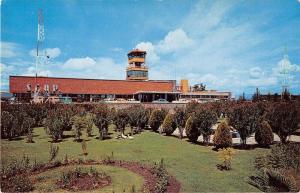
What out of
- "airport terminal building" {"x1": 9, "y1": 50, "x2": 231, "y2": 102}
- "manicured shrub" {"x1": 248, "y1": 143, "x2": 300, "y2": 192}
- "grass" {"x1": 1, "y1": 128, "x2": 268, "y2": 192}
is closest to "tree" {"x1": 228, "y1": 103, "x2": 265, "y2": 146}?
"grass" {"x1": 1, "y1": 128, "x2": 268, "y2": 192}

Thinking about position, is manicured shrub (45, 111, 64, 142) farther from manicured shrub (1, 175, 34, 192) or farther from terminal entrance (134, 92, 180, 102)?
terminal entrance (134, 92, 180, 102)

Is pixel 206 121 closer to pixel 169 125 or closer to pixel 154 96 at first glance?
pixel 169 125

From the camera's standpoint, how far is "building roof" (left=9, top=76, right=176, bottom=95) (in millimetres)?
54250

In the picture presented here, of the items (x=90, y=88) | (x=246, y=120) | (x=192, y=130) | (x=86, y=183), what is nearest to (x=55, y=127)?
(x=192, y=130)

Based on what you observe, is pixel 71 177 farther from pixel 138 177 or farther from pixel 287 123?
pixel 287 123

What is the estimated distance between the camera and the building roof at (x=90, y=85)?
178ft

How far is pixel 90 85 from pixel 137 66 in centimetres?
1259

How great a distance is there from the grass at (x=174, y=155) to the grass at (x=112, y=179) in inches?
54.8

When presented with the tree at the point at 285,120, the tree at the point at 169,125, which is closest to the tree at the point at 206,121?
the tree at the point at 285,120

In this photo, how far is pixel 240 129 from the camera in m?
15.9

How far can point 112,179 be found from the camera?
9789 millimetres

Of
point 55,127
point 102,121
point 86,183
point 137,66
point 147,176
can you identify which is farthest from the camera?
point 137,66

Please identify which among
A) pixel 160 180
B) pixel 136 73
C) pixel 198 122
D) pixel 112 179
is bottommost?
pixel 112 179

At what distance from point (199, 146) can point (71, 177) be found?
344 inches
